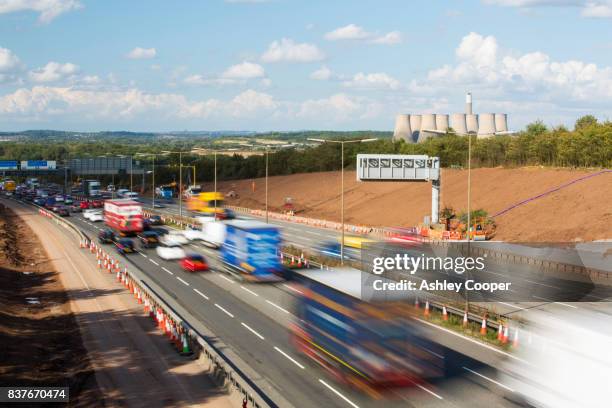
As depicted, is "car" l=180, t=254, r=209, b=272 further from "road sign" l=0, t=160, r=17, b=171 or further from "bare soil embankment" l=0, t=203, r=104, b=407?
"road sign" l=0, t=160, r=17, b=171

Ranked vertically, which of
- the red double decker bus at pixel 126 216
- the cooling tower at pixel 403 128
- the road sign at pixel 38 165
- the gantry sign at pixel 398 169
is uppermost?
the cooling tower at pixel 403 128

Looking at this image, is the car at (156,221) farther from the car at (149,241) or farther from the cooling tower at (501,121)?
the cooling tower at (501,121)

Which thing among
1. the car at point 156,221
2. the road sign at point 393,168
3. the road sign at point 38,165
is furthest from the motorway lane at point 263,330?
the road sign at point 38,165

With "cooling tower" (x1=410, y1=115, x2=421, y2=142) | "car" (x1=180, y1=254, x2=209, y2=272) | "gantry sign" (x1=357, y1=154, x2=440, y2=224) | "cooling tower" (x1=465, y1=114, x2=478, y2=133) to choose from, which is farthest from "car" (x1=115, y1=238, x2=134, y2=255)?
"cooling tower" (x1=410, y1=115, x2=421, y2=142)

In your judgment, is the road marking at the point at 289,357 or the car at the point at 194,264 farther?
the car at the point at 194,264

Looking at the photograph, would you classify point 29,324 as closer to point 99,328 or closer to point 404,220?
point 99,328

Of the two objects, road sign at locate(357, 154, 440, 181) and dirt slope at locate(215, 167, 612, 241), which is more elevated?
road sign at locate(357, 154, 440, 181)

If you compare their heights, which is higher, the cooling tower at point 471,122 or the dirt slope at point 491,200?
the cooling tower at point 471,122

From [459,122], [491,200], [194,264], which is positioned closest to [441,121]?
[459,122]
